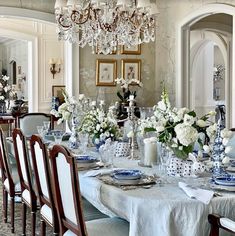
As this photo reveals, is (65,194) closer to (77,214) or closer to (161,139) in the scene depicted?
(77,214)

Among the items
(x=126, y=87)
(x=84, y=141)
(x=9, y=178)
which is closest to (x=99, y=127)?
(x=84, y=141)

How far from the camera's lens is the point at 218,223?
2395 mm

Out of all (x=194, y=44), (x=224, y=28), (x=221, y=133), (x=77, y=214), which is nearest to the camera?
(x=77, y=214)

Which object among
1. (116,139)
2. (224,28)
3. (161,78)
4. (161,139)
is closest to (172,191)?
(161,139)

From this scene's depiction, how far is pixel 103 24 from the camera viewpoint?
5773mm

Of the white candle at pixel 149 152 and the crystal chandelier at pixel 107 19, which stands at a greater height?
the crystal chandelier at pixel 107 19

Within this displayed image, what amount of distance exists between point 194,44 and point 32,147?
7450 millimetres

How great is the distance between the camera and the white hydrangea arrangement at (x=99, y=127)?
4340mm

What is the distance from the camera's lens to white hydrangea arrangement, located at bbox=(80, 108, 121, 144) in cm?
434

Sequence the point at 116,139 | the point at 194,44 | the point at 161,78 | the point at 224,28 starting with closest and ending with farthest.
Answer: the point at 116,139 < the point at 161,78 < the point at 224,28 < the point at 194,44

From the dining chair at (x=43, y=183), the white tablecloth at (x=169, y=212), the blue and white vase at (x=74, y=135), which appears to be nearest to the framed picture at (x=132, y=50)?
the blue and white vase at (x=74, y=135)

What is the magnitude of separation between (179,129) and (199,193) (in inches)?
21.1

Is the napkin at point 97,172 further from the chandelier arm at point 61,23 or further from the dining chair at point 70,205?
the chandelier arm at point 61,23

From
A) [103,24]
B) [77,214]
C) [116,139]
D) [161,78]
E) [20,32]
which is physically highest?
[20,32]
